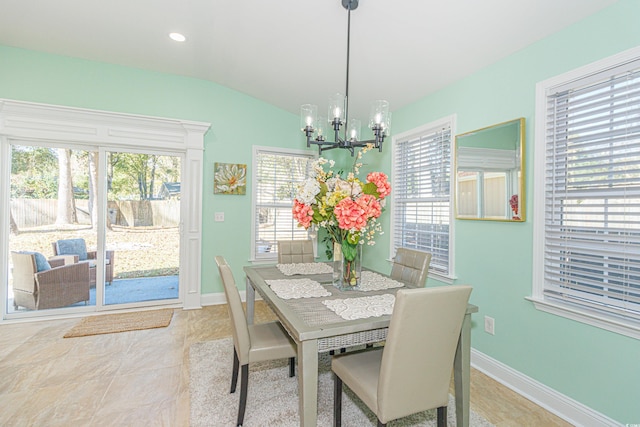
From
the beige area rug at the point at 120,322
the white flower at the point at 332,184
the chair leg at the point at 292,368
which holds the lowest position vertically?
the beige area rug at the point at 120,322

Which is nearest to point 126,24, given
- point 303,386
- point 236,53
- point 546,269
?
point 236,53

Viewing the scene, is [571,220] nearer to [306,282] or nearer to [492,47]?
[492,47]

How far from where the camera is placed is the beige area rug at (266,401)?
6.24 ft

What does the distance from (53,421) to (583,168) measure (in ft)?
11.8

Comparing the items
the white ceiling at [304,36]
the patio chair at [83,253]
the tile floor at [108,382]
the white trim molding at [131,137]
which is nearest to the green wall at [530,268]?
the white ceiling at [304,36]

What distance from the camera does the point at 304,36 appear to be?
8.75 ft

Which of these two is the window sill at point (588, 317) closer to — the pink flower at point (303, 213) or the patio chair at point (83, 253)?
the pink flower at point (303, 213)

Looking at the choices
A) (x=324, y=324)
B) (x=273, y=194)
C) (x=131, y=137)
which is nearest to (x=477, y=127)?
(x=324, y=324)

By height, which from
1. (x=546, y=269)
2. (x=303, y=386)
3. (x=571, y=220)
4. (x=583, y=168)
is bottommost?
(x=303, y=386)

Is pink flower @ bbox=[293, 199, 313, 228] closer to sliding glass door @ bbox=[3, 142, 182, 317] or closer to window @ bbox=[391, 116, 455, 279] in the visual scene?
window @ bbox=[391, 116, 455, 279]

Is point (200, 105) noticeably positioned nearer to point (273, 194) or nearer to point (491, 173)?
point (273, 194)

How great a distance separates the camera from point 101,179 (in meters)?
3.69

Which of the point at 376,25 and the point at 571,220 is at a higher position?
the point at 376,25

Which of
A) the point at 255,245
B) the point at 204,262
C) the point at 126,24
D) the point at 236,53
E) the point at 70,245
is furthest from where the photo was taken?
the point at 255,245
